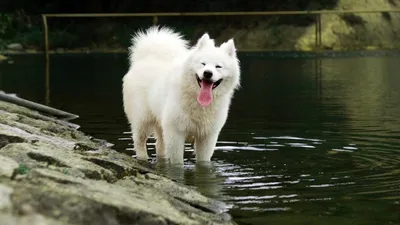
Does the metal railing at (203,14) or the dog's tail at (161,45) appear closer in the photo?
the dog's tail at (161,45)

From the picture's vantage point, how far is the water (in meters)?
5.94

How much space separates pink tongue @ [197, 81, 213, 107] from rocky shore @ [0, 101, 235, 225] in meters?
1.59

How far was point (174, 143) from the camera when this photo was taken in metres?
7.76

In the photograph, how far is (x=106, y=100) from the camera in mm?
16078

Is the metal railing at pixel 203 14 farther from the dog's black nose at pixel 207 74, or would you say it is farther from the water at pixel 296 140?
the dog's black nose at pixel 207 74

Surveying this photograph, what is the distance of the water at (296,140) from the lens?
594 cm

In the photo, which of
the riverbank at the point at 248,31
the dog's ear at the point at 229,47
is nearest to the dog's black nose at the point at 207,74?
the dog's ear at the point at 229,47

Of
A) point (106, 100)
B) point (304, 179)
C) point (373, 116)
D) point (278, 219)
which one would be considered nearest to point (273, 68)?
point (106, 100)

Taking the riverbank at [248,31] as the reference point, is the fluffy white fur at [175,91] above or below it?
below

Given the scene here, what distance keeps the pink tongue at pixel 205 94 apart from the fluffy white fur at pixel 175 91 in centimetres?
8

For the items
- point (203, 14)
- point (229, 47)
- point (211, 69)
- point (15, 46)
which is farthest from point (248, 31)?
point (211, 69)

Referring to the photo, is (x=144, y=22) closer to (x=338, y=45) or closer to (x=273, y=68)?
(x=338, y=45)

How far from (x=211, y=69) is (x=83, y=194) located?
3.23 metres

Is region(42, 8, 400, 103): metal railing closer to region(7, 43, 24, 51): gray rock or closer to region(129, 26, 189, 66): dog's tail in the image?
region(7, 43, 24, 51): gray rock
